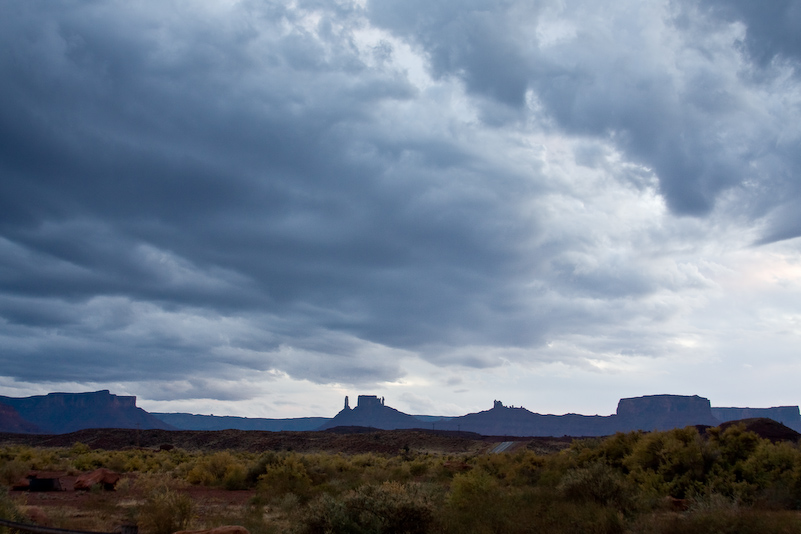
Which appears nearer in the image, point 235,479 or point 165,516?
point 165,516

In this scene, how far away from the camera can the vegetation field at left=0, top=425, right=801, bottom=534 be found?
13.1 meters

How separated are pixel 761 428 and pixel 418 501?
245ft

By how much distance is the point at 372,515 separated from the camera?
41.5 ft

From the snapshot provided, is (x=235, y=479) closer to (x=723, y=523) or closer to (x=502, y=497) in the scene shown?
(x=502, y=497)

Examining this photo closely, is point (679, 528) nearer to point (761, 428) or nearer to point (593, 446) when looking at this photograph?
point (593, 446)

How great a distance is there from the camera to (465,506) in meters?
16.8

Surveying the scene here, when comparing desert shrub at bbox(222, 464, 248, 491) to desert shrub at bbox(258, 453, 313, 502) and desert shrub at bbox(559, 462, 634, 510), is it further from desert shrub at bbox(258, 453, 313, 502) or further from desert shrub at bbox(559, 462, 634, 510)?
desert shrub at bbox(559, 462, 634, 510)

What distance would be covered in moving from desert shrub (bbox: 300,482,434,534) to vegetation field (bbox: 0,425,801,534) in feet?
0.08

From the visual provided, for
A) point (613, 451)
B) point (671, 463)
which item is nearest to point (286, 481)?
point (613, 451)

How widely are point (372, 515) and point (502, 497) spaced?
7.04 meters

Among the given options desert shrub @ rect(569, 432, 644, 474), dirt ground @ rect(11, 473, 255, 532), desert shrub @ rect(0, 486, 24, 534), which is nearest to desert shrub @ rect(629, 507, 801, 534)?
dirt ground @ rect(11, 473, 255, 532)

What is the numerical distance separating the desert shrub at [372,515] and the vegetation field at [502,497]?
0.03 metres

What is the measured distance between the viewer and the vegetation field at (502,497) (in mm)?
13125

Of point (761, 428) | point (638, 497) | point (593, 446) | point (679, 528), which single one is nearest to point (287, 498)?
point (638, 497)
